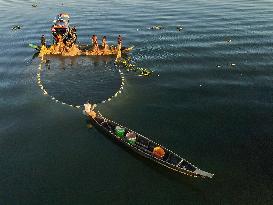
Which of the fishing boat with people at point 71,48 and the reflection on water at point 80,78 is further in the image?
the fishing boat with people at point 71,48

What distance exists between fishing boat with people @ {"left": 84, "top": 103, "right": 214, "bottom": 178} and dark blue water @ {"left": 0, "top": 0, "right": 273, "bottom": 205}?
3.75 ft

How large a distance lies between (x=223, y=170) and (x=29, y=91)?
3346cm

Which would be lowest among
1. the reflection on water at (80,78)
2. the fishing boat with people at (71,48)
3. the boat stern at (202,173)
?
the boat stern at (202,173)

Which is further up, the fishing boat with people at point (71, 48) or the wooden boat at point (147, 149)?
the fishing boat with people at point (71, 48)

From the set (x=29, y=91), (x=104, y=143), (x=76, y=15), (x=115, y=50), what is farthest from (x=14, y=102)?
(x=76, y=15)

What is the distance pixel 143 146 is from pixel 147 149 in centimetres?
72

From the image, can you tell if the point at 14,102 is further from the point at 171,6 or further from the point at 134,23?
the point at 171,6

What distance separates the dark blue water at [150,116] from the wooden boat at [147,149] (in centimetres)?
109

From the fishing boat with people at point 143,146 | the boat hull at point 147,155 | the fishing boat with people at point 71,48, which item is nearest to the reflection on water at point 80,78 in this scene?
the fishing boat with people at point 71,48

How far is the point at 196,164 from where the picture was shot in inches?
1545

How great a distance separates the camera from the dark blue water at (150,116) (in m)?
36.2

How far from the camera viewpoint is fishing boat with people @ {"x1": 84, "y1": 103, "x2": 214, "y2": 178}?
36.8m

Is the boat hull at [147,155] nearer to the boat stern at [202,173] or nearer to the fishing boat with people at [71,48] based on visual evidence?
the boat stern at [202,173]

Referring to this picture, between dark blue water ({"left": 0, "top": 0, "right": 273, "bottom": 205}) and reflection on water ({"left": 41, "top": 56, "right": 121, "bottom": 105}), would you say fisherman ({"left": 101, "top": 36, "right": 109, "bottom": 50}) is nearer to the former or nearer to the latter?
reflection on water ({"left": 41, "top": 56, "right": 121, "bottom": 105})
